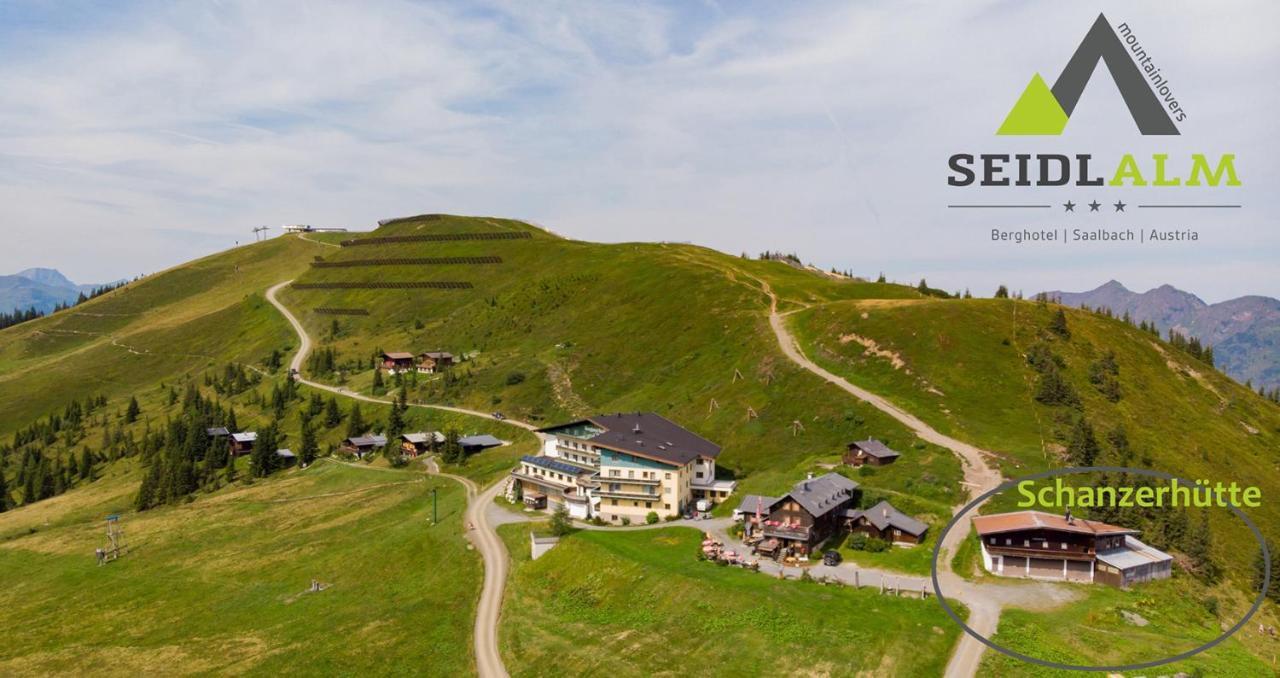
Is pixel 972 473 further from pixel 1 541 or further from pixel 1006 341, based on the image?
pixel 1 541

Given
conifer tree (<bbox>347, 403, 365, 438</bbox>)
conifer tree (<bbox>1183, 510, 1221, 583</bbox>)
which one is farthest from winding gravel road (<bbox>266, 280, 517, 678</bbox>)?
conifer tree (<bbox>1183, 510, 1221, 583</bbox>)

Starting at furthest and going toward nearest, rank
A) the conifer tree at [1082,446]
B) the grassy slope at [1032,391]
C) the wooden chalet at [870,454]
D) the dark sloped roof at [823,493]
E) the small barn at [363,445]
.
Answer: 1. the small barn at [363,445]
2. the grassy slope at [1032,391]
3. the wooden chalet at [870,454]
4. the conifer tree at [1082,446]
5. the dark sloped roof at [823,493]

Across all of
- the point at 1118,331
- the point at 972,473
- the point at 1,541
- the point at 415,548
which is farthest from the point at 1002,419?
the point at 1,541

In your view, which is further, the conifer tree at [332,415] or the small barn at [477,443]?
the conifer tree at [332,415]

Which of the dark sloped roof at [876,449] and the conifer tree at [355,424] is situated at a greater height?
the dark sloped roof at [876,449]

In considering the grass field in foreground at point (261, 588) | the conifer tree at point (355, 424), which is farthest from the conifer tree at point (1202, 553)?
the conifer tree at point (355, 424)

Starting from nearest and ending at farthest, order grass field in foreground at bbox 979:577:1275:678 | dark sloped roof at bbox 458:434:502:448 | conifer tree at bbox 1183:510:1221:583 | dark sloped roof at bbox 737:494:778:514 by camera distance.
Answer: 1. grass field in foreground at bbox 979:577:1275:678
2. conifer tree at bbox 1183:510:1221:583
3. dark sloped roof at bbox 737:494:778:514
4. dark sloped roof at bbox 458:434:502:448

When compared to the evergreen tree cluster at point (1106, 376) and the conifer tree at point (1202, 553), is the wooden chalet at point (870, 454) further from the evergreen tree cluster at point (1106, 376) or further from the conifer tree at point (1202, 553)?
the evergreen tree cluster at point (1106, 376)

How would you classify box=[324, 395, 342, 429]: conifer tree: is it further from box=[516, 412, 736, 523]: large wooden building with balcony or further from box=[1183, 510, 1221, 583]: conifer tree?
box=[1183, 510, 1221, 583]: conifer tree
